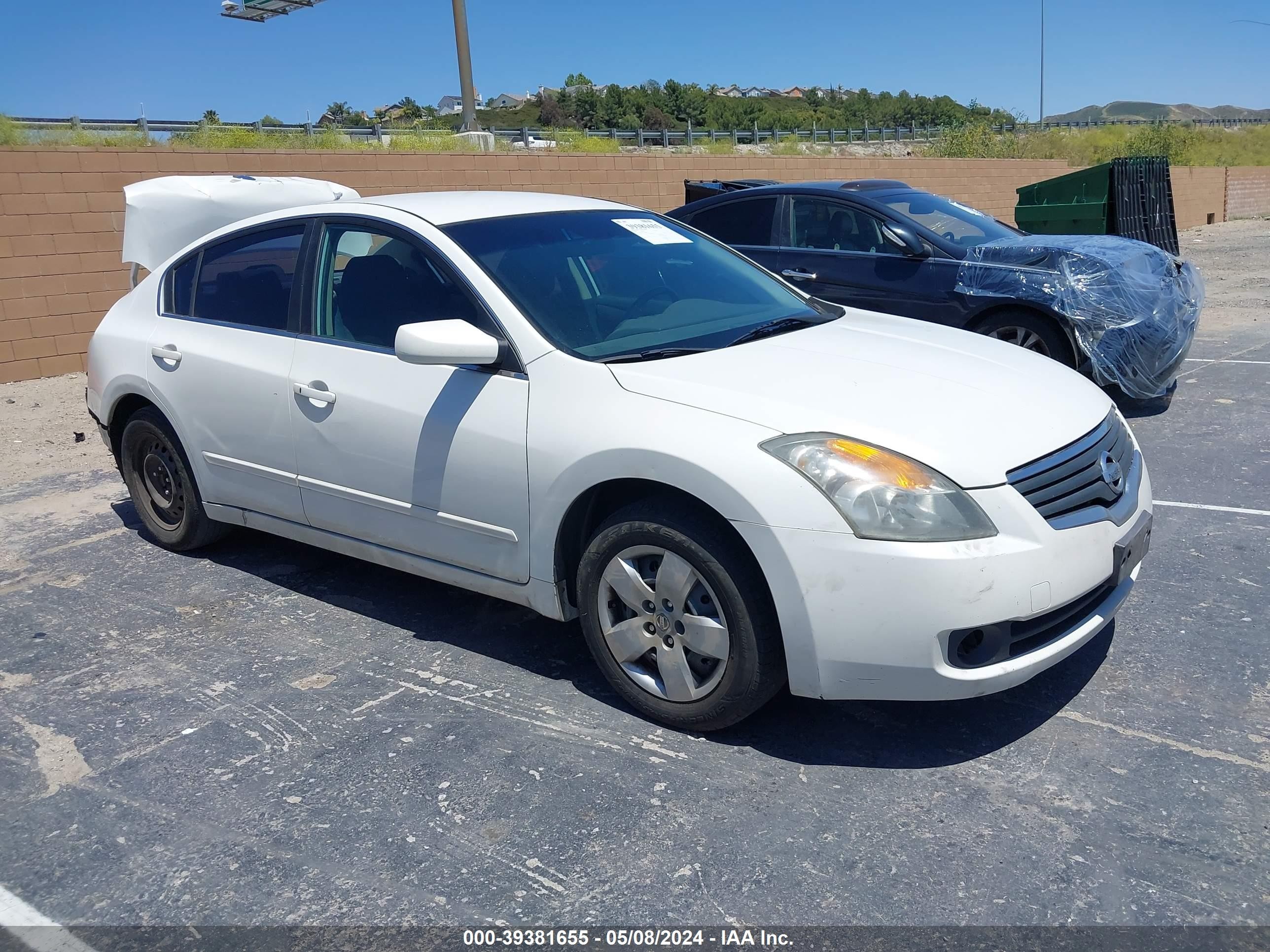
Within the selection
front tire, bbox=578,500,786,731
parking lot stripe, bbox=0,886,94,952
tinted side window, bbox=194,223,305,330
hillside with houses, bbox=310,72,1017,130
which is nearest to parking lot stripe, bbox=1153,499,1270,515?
front tire, bbox=578,500,786,731

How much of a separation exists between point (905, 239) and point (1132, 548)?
4729mm

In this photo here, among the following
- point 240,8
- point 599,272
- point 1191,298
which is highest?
point 240,8

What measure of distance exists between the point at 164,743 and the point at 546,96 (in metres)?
84.9

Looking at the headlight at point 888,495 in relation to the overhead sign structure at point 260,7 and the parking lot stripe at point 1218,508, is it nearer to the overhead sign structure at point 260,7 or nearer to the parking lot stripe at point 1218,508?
the parking lot stripe at point 1218,508

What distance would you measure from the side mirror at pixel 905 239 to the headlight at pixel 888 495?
16.4 ft

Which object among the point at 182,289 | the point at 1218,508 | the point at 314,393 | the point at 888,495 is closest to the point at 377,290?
the point at 314,393

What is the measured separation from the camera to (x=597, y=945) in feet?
8.14

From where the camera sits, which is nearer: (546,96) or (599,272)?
(599,272)

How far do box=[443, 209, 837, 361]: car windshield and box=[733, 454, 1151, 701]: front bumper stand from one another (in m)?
1.02

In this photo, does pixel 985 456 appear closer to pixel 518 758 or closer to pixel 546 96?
pixel 518 758

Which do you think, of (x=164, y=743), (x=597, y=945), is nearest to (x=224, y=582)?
(x=164, y=743)

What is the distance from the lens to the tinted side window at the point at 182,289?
16.1 feet

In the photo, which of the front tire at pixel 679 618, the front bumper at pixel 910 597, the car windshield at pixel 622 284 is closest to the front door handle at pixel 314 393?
the car windshield at pixel 622 284

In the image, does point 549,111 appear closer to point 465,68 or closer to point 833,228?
point 465,68
